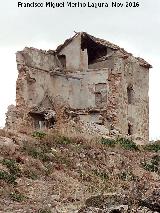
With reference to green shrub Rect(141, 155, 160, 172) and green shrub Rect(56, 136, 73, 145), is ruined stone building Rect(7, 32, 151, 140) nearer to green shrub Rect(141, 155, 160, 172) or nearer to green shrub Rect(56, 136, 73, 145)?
green shrub Rect(56, 136, 73, 145)

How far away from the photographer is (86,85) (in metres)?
36.1

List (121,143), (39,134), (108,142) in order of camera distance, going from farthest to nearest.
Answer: (121,143), (108,142), (39,134)

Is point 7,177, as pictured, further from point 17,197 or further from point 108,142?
point 108,142

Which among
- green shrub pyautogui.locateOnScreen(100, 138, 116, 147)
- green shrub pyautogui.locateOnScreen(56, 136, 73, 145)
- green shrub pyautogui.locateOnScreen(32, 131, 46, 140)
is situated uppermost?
green shrub pyautogui.locateOnScreen(32, 131, 46, 140)

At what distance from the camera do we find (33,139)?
18516 millimetres

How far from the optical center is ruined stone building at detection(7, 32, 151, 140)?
33812 mm

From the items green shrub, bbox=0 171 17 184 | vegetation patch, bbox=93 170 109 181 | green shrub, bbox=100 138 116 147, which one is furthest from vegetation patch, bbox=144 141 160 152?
green shrub, bbox=0 171 17 184

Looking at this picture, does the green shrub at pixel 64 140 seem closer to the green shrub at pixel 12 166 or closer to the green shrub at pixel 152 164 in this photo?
the green shrub at pixel 152 164

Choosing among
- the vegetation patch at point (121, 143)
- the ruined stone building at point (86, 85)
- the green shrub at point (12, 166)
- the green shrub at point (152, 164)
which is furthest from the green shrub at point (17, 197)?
the ruined stone building at point (86, 85)

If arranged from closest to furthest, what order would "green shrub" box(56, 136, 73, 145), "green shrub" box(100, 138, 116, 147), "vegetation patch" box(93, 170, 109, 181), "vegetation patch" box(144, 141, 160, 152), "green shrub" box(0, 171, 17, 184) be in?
"green shrub" box(0, 171, 17, 184), "vegetation patch" box(93, 170, 109, 181), "green shrub" box(56, 136, 73, 145), "green shrub" box(100, 138, 116, 147), "vegetation patch" box(144, 141, 160, 152)

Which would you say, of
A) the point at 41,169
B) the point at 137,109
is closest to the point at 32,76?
the point at 137,109

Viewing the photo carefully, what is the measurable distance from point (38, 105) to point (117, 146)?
14.5 metres

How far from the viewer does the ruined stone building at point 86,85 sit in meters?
33.8

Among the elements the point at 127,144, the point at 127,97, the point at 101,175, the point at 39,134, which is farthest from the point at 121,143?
the point at 127,97
